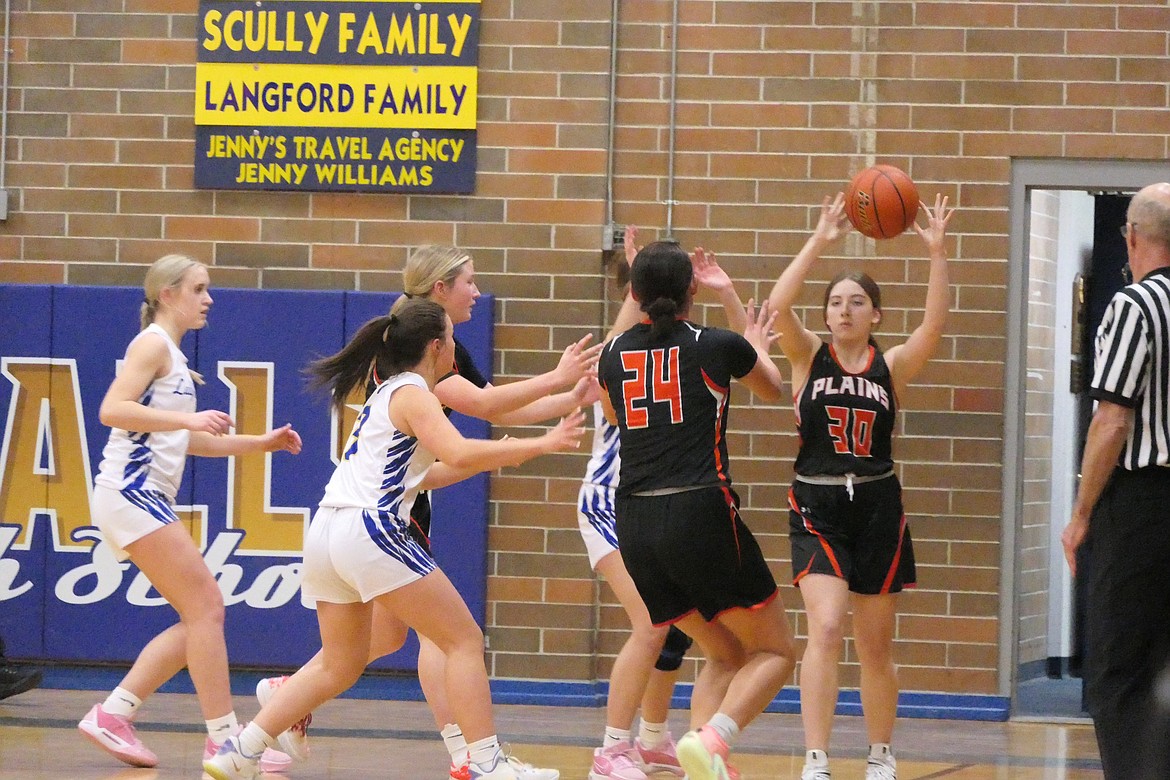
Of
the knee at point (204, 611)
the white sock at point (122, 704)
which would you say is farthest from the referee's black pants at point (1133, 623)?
the white sock at point (122, 704)

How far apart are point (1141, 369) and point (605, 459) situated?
7.23 ft

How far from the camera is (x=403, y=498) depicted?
4477 millimetres

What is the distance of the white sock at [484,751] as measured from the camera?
4359mm

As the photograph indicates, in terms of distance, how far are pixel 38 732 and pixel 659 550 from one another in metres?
3.01

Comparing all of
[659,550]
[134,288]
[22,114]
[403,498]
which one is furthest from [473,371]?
[22,114]

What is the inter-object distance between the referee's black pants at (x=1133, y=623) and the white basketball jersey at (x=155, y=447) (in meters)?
3.21

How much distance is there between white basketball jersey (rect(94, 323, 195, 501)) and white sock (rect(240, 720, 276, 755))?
1105 mm

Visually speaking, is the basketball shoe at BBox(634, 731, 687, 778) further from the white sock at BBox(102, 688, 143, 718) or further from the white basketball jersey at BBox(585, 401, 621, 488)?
the white sock at BBox(102, 688, 143, 718)

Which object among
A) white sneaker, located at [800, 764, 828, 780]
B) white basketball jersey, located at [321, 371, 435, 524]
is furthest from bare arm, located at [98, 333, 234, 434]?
white sneaker, located at [800, 764, 828, 780]

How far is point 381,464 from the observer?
4.42m

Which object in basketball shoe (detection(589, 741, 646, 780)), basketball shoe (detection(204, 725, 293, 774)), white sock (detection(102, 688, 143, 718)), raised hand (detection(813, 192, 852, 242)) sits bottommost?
basketball shoe (detection(204, 725, 293, 774))

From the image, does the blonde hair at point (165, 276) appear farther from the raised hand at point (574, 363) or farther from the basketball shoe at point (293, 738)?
the raised hand at point (574, 363)

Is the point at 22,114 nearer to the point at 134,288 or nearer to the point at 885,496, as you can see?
the point at 134,288

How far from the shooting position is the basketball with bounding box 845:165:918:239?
5438 mm
